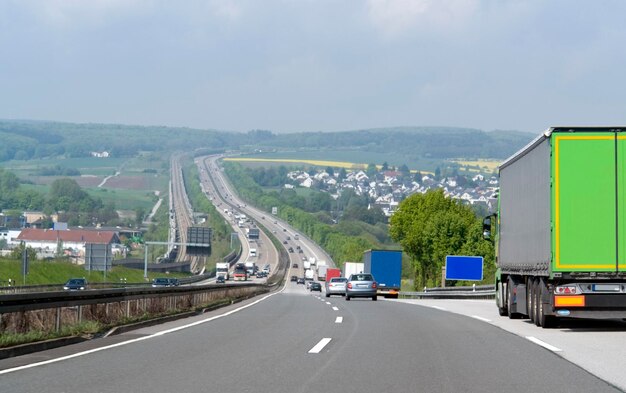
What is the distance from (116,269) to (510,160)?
8937cm

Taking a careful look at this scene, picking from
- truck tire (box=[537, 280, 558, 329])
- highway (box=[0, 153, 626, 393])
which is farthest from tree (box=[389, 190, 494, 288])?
highway (box=[0, 153, 626, 393])

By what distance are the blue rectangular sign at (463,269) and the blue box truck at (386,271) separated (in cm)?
405

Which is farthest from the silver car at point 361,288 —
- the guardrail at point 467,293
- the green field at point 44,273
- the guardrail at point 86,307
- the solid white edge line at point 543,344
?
the green field at point 44,273

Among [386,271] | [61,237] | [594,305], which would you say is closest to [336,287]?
[386,271]

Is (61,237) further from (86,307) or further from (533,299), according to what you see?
(86,307)

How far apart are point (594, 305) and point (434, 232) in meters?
96.1

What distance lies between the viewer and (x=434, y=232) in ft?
382

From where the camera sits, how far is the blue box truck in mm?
68500

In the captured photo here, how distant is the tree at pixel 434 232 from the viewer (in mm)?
113062

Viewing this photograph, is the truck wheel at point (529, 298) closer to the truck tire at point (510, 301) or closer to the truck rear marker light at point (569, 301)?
the truck tire at point (510, 301)

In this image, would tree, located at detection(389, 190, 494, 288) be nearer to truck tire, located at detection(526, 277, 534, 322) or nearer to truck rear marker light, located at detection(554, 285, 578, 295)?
truck tire, located at detection(526, 277, 534, 322)

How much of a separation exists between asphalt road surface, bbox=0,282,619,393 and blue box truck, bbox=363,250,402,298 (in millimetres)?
46810

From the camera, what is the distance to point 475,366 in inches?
552

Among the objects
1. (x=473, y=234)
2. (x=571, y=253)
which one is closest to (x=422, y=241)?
(x=473, y=234)
